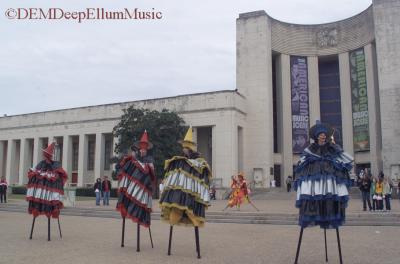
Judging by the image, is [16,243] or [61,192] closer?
[16,243]

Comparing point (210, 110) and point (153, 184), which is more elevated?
point (210, 110)

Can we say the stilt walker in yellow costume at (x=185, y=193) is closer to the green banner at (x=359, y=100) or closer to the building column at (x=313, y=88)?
the green banner at (x=359, y=100)

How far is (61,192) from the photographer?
10180 mm

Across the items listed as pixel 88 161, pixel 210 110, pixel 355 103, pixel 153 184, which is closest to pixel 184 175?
pixel 153 184

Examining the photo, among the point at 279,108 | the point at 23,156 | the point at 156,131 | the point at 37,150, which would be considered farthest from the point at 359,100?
the point at 23,156

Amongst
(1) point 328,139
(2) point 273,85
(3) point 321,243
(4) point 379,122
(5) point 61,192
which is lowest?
(3) point 321,243

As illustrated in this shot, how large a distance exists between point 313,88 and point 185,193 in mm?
47219

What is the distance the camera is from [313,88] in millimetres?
51656

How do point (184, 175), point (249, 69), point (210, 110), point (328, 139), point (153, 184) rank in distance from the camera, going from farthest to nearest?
point (249, 69), point (210, 110), point (153, 184), point (184, 175), point (328, 139)

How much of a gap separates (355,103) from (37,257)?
47813mm

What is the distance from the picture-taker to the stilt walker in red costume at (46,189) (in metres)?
9.98

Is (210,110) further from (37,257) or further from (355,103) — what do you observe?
(37,257)

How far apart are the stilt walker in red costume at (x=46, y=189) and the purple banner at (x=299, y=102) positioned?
42968mm

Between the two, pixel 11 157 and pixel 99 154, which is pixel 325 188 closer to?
pixel 99 154
